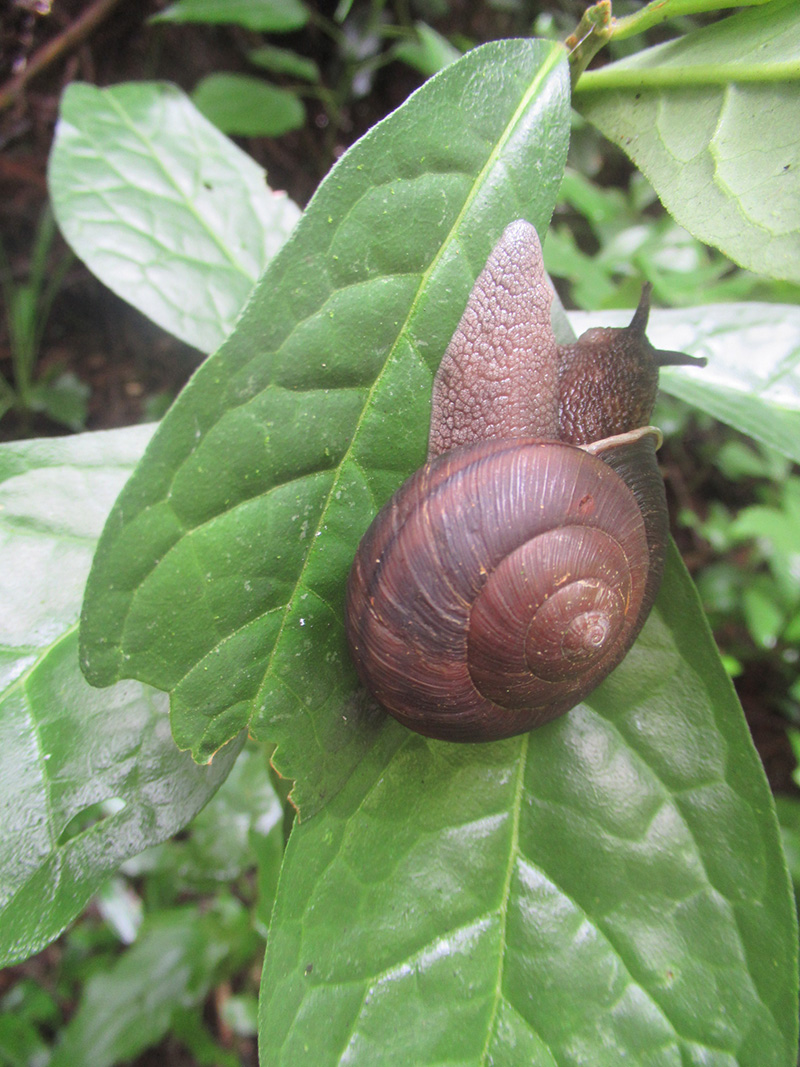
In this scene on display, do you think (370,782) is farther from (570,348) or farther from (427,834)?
(570,348)

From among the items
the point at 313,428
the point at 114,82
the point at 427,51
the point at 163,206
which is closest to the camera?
the point at 313,428

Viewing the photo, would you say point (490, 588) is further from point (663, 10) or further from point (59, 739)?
point (663, 10)

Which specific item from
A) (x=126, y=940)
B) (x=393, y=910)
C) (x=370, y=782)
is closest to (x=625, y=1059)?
(x=393, y=910)

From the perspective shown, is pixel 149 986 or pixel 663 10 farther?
pixel 149 986

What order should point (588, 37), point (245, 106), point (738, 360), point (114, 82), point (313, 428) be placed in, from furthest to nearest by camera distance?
point (114, 82) < point (245, 106) < point (738, 360) < point (588, 37) < point (313, 428)

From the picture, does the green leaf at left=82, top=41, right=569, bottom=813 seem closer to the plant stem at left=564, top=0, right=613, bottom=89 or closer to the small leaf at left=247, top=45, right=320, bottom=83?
the plant stem at left=564, top=0, right=613, bottom=89

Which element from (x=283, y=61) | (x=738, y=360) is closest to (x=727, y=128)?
(x=738, y=360)
